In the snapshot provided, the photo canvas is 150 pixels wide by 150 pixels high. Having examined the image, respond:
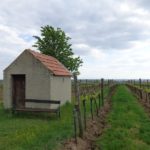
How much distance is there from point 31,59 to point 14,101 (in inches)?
113

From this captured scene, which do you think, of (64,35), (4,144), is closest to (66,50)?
(64,35)

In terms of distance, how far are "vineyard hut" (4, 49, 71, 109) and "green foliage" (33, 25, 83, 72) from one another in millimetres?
18803

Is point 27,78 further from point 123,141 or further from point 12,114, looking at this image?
point 123,141

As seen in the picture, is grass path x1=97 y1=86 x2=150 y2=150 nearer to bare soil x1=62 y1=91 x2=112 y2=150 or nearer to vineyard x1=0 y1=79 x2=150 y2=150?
vineyard x1=0 y1=79 x2=150 y2=150

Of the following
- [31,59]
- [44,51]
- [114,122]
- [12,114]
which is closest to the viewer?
[114,122]

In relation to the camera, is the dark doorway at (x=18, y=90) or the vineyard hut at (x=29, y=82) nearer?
the vineyard hut at (x=29, y=82)

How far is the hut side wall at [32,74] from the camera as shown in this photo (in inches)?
784

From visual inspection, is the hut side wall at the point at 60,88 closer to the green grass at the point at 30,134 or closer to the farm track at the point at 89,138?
the green grass at the point at 30,134

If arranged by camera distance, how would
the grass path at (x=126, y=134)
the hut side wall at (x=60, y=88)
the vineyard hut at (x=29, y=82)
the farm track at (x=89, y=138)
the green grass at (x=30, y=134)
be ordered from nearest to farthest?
1. the grass path at (x=126, y=134)
2. the farm track at (x=89, y=138)
3. the green grass at (x=30, y=134)
4. the vineyard hut at (x=29, y=82)
5. the hut side wall at (x=60, y=88)

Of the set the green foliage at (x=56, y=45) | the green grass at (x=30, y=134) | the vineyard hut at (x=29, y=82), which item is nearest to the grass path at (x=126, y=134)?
the green grass at (x=30, y=134)

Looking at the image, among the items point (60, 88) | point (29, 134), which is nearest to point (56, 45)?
point (60, 88)

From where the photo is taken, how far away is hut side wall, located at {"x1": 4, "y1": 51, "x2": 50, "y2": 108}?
19.9m

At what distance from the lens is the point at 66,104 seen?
24.4m

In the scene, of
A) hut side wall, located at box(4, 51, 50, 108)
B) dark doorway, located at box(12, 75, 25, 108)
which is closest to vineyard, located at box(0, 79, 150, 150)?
hut side wall, located at box(4, 51, 50, 108)
